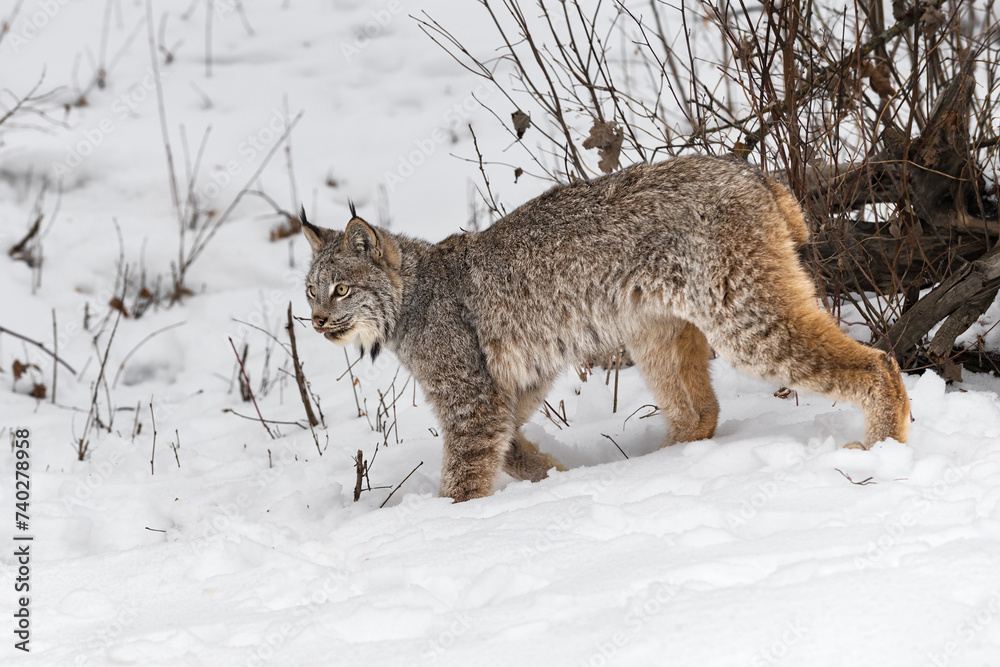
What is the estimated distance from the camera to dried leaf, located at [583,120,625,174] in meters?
4.38

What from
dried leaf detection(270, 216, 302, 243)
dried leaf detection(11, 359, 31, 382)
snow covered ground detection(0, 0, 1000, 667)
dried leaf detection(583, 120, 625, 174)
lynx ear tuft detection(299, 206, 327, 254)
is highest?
dried leaf detection(270, 216, 302, 243)

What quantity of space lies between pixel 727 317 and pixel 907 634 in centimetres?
156

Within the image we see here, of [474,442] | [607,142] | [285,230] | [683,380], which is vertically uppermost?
[285,230]

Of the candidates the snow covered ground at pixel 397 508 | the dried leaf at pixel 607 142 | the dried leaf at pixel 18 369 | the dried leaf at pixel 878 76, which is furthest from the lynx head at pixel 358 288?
the dried leaf at pixel 18 369

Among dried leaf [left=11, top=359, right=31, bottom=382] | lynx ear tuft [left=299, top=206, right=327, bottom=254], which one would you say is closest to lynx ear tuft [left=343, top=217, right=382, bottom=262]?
lynx ear tuft [left=299, top=206, right=327, bottom=254]

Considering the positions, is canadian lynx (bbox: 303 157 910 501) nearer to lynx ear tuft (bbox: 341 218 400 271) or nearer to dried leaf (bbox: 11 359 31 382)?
lynx ear tuft (bbox: 341 218 400 271)

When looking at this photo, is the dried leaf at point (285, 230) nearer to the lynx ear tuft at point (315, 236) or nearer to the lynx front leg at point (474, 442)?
the lynx ear tuft at point (315, 236)

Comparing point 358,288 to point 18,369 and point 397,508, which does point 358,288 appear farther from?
point 18,369

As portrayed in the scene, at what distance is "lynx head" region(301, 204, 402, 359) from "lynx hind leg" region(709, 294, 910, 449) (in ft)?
5.54

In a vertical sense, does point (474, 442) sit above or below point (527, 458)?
above

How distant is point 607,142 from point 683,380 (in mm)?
1237

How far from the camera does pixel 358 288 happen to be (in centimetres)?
441

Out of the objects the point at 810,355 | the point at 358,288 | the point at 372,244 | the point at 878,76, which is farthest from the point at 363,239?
the point at 878,76

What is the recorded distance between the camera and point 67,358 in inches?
291
